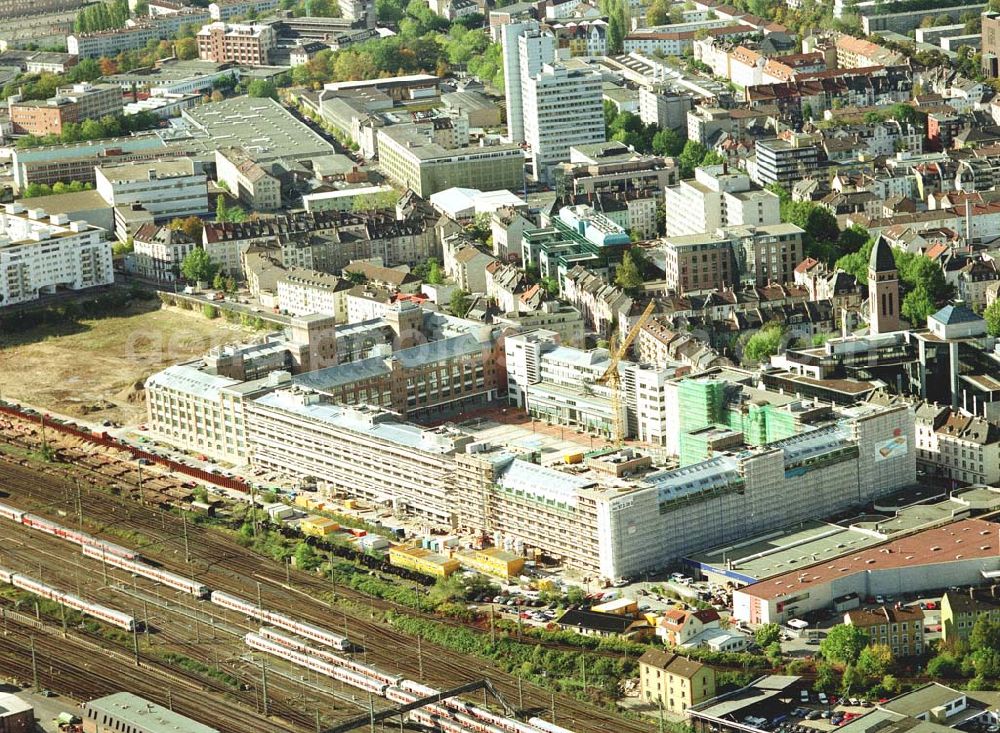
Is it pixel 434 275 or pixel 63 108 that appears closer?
pixel 434 275

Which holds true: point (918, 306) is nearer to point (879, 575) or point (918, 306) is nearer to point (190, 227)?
point (879, 575)

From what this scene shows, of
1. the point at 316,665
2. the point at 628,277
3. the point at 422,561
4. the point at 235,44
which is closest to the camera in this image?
the point at 316,665

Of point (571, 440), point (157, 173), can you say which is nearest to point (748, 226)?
point (571, 440)

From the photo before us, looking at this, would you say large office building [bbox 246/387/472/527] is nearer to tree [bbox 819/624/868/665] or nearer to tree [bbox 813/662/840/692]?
tree [bbox 819/624/868/665]

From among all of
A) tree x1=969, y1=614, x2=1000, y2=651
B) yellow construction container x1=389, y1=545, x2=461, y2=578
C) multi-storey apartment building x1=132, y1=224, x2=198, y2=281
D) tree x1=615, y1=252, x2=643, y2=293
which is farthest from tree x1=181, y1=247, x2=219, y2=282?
tree x1=969, y1=614, x2=1000, y2=651

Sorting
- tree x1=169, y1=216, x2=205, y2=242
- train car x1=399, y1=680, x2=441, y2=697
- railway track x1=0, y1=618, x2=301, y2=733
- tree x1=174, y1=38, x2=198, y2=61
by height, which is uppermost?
tree x1=174, y1=38, x2=198, y2=61

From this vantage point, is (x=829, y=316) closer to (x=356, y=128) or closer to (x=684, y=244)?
(x=684, y=244)

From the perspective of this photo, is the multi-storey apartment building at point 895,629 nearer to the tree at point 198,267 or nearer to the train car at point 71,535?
the train car at point 71,535

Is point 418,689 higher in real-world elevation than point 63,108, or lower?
lower

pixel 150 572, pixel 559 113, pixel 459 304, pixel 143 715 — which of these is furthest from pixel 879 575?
pixel 559 113
